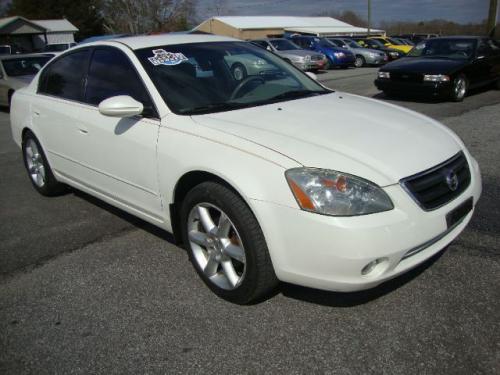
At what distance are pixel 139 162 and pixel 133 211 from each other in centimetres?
47

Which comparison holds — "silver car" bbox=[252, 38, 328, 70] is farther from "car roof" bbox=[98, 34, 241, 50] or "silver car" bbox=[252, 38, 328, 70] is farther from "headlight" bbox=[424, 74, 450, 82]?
"car roof" bbox=[98, 34, 241, 50]

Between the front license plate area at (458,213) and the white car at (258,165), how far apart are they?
0.05 ft

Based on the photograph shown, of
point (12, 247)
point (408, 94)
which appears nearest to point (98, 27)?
point (408, 94)

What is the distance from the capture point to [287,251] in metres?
2.48

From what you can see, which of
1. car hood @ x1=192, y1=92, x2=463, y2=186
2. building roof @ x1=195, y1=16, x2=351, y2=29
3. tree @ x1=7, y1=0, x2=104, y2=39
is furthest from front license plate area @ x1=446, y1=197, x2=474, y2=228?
tree @ x1=7, y1=0, x2=104, y2=39

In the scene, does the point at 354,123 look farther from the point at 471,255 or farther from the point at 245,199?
the point at 471,255

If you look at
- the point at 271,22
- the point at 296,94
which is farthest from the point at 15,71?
the point at 271,22

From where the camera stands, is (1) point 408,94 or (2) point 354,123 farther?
(1) point 408,94

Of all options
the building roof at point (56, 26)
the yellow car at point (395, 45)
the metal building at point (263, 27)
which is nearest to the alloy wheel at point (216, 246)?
the yellow car at point (395, 45)

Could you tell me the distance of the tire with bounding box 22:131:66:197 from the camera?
480 cm

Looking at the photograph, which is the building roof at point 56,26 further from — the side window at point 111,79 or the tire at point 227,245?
the tire at point 227,245

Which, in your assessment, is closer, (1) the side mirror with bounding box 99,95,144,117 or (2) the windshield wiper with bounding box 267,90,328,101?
(1) the side mirror with bounding box 99,95,144,117

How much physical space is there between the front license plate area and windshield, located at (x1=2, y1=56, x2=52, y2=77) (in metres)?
11.6

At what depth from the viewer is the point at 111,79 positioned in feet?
12.2
